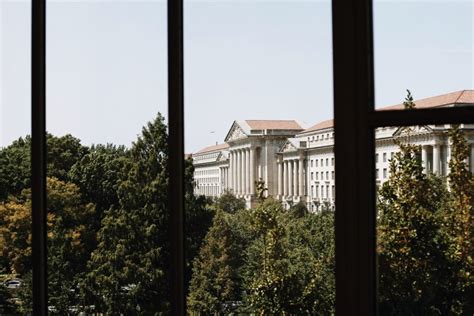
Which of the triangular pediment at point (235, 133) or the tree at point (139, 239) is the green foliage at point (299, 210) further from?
the tree at point (139, 239)

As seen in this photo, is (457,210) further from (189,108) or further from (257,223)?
(189,108)

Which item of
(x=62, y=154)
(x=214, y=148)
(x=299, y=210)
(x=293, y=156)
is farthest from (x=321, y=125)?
(x=62, y=154)

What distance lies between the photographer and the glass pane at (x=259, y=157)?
5.89 ft

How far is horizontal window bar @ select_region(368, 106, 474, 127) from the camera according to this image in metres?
1.58

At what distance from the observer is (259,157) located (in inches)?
75.9

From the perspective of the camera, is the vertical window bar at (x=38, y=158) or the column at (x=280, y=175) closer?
the column at (x=280, y=175)

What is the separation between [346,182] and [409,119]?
A: 223mm

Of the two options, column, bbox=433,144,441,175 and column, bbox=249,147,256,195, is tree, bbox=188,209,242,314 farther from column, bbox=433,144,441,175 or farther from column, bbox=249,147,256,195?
column, bbox=433,144,441,175

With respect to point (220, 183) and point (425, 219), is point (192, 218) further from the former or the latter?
point (425, 219)

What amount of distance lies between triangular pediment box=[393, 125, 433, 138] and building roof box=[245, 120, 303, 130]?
0.29m

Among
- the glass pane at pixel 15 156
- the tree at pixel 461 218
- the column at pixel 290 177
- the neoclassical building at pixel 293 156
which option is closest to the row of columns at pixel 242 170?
the neoclassical building at pixel 293 156

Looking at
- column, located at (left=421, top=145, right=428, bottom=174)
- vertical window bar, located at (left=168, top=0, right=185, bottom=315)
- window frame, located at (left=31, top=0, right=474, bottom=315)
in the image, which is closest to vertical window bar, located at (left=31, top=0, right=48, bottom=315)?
vertical window bar, located at (left=168, top=0, right=185, bottom=315)

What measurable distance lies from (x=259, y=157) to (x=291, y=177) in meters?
0.12

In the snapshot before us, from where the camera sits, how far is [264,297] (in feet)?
6.14
